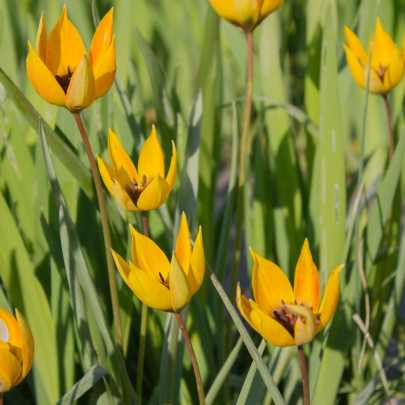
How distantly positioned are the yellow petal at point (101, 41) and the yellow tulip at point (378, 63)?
33 cm

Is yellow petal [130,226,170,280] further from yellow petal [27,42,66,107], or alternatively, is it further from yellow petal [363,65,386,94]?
yellow petal [363,65,386,94]

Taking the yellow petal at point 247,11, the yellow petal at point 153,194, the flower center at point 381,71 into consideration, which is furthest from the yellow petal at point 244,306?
the flower center at point 381,71

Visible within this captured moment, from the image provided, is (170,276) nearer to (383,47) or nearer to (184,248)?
(184,248)

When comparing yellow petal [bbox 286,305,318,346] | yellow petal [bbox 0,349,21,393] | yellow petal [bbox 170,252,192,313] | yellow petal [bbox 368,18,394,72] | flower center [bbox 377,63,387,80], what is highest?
yellow petal [bbox 368,18,394,72]

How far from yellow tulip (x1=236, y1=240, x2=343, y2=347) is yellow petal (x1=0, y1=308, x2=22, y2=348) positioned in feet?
0.72

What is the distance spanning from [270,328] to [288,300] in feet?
0.27

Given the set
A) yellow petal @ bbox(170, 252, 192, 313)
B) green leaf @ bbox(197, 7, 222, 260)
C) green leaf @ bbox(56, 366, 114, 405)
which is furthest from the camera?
green leaf @ bbox(197, 7, 222, 260)

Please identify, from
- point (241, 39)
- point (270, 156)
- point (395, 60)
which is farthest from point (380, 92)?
point (241, 39)

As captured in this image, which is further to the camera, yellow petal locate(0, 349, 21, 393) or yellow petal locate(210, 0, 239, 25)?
yellow petal locate(210, 0, 239, 25)

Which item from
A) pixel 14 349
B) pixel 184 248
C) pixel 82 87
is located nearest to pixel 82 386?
pixel 14 349

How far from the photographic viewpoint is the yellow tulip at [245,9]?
0.52m

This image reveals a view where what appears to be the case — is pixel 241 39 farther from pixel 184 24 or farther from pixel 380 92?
pixel 184 24

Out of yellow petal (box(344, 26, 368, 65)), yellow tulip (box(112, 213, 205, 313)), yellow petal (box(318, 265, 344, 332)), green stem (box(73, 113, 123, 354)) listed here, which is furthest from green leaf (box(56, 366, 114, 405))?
yellow petal (box(344, 26, 368, 65))

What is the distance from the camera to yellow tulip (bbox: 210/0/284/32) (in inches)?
20.5
